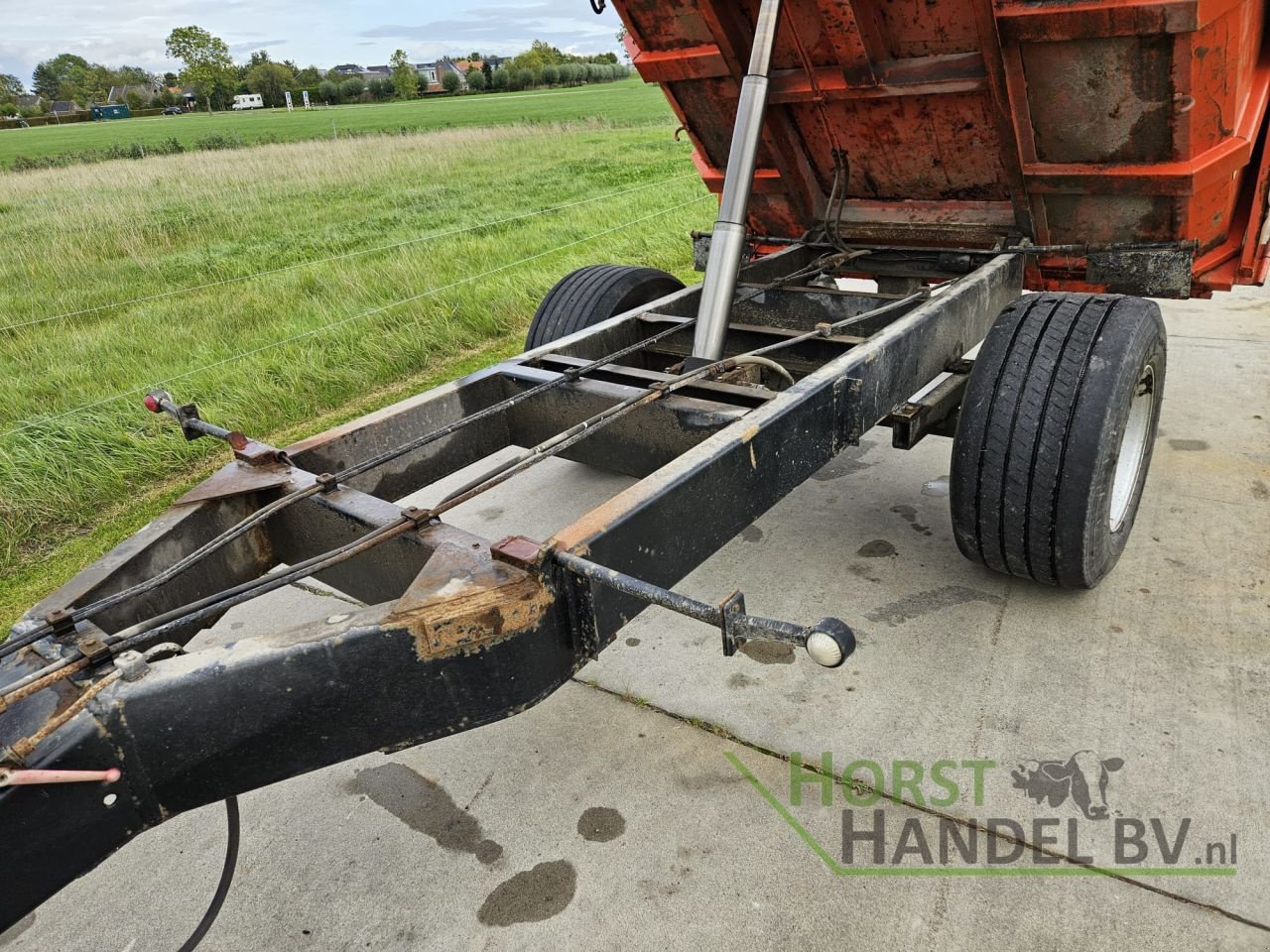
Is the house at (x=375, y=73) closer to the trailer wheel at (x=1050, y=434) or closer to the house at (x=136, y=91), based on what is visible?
the house at (x=136, y=91)

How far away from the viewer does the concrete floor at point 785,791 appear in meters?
2.21

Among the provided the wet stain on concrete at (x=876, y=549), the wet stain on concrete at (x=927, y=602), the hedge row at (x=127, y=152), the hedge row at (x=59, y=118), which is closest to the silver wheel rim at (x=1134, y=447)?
the wet stain on concrete at (x=927, y=602)

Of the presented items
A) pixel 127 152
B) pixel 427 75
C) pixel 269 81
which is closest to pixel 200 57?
pixel 269 81

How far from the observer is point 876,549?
3795mm

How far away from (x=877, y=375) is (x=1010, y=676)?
104 cm

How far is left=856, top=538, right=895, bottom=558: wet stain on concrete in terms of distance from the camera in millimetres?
3754

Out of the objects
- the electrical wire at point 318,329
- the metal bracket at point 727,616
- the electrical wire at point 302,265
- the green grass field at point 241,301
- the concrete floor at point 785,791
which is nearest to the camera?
the metal bracket at point 727,616

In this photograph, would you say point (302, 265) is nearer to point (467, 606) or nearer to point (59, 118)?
point (467, 606)

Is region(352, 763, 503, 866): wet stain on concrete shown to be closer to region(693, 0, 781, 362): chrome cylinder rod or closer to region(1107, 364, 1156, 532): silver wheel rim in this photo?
region(693, 0, 781, 362): chrome cylinder rod

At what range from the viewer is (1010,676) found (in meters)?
2.96

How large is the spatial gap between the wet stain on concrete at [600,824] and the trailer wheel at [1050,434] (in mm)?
1578

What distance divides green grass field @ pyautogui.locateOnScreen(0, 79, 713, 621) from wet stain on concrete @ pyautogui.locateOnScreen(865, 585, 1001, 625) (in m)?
3.42

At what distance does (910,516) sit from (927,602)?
0.74m

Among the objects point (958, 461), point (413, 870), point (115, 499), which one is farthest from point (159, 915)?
point (115, 499)
